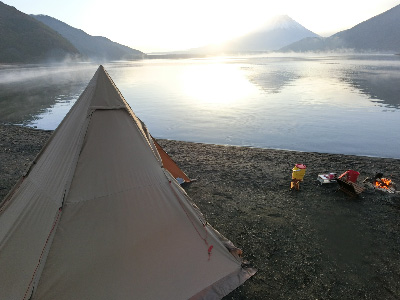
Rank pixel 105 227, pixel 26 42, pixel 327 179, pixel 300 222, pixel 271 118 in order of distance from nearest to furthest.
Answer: pixel 105 227 → pixel 300 222 → pixel 327 179 → pixel 271 118 → pixel 26 42

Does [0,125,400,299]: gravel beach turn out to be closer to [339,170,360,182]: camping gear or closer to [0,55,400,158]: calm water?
[339,170,360,182]: camping gear

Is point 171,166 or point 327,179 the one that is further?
point 327,179

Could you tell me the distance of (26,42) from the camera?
170 meters

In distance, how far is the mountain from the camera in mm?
155125

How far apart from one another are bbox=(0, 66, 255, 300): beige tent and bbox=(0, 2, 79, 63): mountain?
177 meters

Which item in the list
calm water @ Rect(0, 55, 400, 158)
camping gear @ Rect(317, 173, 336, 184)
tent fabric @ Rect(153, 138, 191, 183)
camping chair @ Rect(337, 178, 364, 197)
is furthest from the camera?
calm water @ Rect(0, 55, 400, 158)

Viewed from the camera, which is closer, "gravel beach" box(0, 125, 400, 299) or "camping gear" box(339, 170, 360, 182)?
"gravel beach" box(0, 125, 400, 299)

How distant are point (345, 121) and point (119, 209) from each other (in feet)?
84.3

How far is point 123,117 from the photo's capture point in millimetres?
5992

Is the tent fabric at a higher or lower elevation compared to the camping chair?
higher

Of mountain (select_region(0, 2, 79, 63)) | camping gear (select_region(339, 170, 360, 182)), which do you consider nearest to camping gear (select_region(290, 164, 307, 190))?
camping gear (select_region(339, 170, 360, 182))

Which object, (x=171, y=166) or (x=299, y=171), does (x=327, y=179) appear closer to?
(x=299, y=171)

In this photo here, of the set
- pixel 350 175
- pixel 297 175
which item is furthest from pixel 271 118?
pixel 297 175

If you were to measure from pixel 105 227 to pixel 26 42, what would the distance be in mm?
204117
